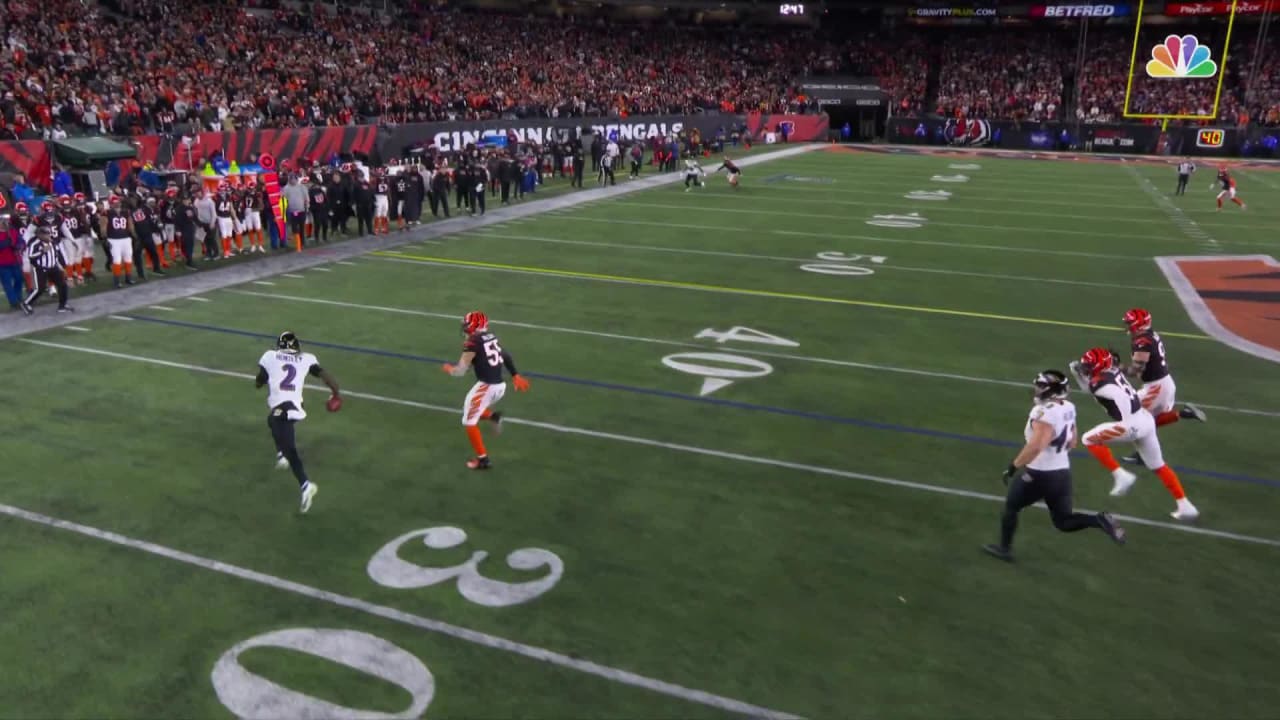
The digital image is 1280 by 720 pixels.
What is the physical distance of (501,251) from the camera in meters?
18.9

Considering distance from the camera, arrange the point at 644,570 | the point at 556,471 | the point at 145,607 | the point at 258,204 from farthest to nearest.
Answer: the point at 258,204 → the point at 556,471 → the point at 644,570 → the point at 145,607

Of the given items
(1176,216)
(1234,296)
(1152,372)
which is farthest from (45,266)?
(1176,216)

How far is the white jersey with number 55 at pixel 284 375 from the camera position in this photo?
766cm

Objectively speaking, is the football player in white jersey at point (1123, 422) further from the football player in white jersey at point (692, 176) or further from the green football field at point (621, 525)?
the football player in white jersey at point (692, 176)

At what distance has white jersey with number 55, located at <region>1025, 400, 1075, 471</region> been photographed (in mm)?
6367

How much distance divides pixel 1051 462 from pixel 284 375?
615 centimetres

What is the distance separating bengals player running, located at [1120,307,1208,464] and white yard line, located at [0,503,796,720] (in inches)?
220

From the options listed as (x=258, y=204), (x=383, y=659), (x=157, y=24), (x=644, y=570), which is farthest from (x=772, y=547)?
(x=157, y=24)

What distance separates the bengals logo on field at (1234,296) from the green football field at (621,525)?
2.01 feet

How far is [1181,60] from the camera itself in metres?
47.3

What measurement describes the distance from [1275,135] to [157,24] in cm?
4821

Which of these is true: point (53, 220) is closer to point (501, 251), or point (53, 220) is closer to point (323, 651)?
point (501, 251)

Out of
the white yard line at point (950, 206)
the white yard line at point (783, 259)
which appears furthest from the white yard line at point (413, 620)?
the white yard line at point (950, 206)

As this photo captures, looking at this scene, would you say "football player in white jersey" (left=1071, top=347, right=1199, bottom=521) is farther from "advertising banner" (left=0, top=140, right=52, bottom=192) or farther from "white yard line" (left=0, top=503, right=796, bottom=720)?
"advertising banner" (left=0, top=140, right=52, bottom=192)
